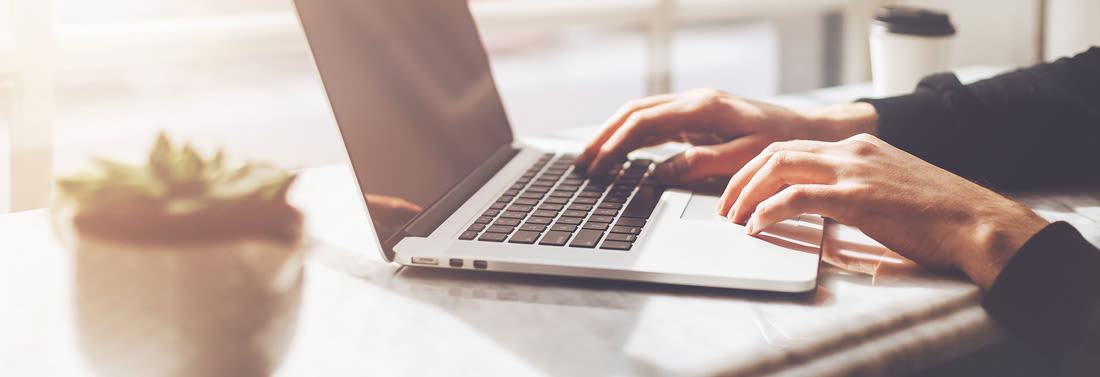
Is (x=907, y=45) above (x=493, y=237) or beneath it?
above

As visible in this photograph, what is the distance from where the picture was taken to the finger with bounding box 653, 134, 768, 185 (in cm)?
69

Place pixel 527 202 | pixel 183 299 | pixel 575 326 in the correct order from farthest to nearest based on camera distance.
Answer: pixel 527 202
pixel 575 326
pixel 183 299

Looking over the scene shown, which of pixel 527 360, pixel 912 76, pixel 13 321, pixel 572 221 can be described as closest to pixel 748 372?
pixel 527 360

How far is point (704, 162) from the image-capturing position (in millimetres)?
693

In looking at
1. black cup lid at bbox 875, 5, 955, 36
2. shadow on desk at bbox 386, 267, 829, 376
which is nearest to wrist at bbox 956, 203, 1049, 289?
shadow on desk at bbox 386, 267, 829, 376

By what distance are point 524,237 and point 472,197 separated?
0.14 metres

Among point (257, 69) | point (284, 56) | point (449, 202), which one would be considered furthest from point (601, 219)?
point (257, 69)

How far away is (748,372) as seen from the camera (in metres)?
0.38

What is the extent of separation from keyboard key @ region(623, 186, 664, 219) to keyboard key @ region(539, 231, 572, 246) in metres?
0.07

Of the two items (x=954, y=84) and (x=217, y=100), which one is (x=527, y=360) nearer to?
(x=954, y=84)

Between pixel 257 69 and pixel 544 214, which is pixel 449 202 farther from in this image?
pixel 257 69

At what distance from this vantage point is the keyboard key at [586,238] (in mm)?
516

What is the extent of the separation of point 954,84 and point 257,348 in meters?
0.73

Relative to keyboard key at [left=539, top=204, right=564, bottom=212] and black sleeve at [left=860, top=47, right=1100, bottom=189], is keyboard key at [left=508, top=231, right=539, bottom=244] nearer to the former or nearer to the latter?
keyboard key at [left=539, top=204, right=564, bottom=212]
